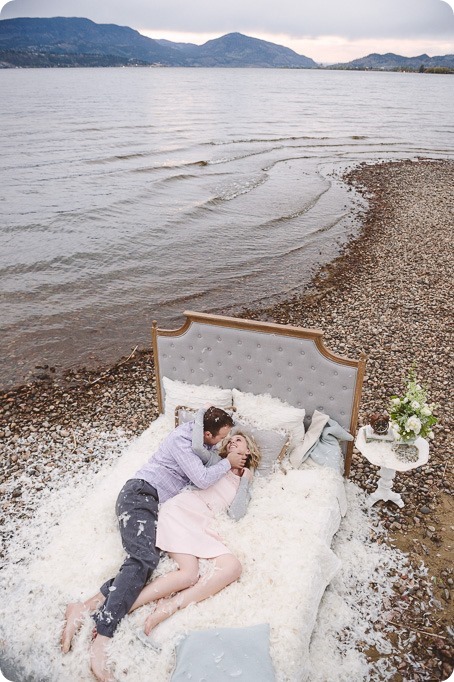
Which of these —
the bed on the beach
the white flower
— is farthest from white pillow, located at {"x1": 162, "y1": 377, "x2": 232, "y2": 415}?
the white flower

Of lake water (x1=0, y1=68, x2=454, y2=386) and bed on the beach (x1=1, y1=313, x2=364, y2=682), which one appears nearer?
bed on the beach (x1=1, y1=313, x2=364, y2=682)

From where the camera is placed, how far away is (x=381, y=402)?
8.43 metres

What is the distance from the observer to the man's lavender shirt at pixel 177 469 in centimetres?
549

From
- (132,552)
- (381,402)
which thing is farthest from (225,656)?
(381,402)

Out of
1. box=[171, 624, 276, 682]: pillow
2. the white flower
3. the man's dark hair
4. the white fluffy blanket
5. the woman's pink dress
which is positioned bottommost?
the white fluffy blanket

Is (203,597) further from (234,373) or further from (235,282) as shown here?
(235,282)

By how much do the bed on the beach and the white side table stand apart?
0.48 m

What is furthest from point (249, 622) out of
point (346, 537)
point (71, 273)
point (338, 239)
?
point (338, 239)

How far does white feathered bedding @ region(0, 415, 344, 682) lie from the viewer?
3922mm

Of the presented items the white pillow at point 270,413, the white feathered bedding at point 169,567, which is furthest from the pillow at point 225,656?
the white pillow at point 270,413

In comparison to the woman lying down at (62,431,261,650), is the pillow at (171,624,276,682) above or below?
above

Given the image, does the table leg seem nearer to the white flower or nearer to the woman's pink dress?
the white flower

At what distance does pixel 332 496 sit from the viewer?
566 centimetres

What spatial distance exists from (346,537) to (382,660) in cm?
147
